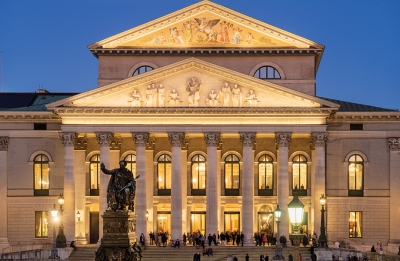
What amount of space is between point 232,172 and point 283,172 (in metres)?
6.77

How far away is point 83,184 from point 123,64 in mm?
11268

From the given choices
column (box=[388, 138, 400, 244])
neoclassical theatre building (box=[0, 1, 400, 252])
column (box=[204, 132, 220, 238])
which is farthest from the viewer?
column (box=[388, 138, 400, 244])

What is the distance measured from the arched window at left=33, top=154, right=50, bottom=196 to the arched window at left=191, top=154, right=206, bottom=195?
12639mm

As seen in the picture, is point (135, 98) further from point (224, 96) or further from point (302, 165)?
point (302, 165)

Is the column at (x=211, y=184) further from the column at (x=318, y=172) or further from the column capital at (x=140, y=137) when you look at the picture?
the column at (x=318, y=172)

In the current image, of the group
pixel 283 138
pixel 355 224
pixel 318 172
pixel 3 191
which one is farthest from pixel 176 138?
pixel 355 224

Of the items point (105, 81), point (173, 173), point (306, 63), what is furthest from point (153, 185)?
point (306, 63)

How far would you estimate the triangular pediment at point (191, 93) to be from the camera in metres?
67.5

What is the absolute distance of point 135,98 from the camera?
68.1 metres

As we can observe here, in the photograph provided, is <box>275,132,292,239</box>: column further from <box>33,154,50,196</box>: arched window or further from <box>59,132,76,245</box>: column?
<box>33,154,50,196</box>: arched window

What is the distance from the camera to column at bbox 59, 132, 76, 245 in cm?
6844

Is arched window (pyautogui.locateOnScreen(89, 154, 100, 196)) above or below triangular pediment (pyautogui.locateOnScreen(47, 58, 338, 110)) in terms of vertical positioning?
below

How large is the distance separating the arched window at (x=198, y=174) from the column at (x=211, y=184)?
4953 mm

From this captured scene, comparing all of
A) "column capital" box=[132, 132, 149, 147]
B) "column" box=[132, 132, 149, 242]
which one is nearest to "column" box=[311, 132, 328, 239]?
"column capital" box=[132, 132, 149, 147]
